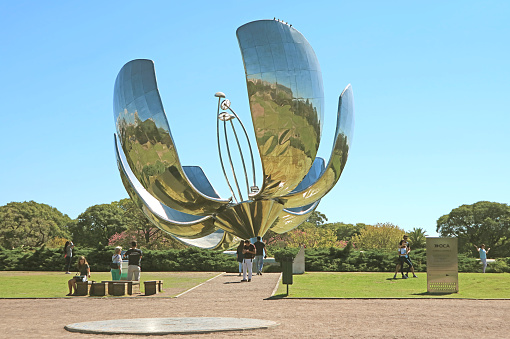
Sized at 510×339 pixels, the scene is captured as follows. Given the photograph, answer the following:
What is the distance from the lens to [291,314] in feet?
37.2

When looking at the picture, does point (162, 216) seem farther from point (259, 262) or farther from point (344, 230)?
point (344, 230)

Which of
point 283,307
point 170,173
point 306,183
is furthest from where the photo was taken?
point 306,183

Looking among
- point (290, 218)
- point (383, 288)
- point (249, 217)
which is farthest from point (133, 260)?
point (290, 218)

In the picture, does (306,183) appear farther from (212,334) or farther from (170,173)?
(212,334)

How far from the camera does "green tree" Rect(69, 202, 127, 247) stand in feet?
228

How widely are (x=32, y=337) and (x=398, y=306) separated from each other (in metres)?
7.53

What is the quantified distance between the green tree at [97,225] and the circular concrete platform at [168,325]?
197 feet

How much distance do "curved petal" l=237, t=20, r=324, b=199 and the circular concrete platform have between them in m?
7.89

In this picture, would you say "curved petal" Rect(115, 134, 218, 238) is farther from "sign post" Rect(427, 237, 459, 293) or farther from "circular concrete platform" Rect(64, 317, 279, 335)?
"circular concrete platform" Rect(64, 317, 279, 335)

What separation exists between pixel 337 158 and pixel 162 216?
7395mm

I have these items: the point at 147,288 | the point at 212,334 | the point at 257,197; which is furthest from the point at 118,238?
the point at 212,334

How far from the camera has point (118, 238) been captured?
53.2 metres

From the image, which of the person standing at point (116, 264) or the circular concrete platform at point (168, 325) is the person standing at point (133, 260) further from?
the circular concrete platform at point (168, 325)

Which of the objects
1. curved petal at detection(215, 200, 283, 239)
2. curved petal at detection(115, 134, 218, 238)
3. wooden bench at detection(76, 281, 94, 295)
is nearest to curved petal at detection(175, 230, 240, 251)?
curved petal at detection(115, 134, 218, 238)
